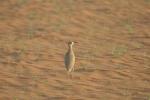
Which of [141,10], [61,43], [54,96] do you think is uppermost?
[141,10]

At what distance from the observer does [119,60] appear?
12617 mm

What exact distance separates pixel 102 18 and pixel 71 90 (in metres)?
6.67

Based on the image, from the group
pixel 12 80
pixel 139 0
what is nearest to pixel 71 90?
pixel 12 80

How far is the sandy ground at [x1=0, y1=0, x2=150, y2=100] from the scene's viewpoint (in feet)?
34.4

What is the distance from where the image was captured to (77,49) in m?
13.8

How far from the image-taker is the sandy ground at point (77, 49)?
10484mm

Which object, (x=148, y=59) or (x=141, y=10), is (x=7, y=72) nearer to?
(x=148, y=59)

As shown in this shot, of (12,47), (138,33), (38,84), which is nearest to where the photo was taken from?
(38,84)

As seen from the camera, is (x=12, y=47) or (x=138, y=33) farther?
(x=138, y=33)

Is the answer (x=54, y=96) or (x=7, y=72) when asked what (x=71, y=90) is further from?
(x=7, y=72)

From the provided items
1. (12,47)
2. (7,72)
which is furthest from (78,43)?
(7,72)

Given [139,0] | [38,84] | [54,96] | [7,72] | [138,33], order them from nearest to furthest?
[54,96]
[38,84]
[7,72]
[138,33]
[139,0]

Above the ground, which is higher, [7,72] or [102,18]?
[102,18]

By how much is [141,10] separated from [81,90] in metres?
7.87
